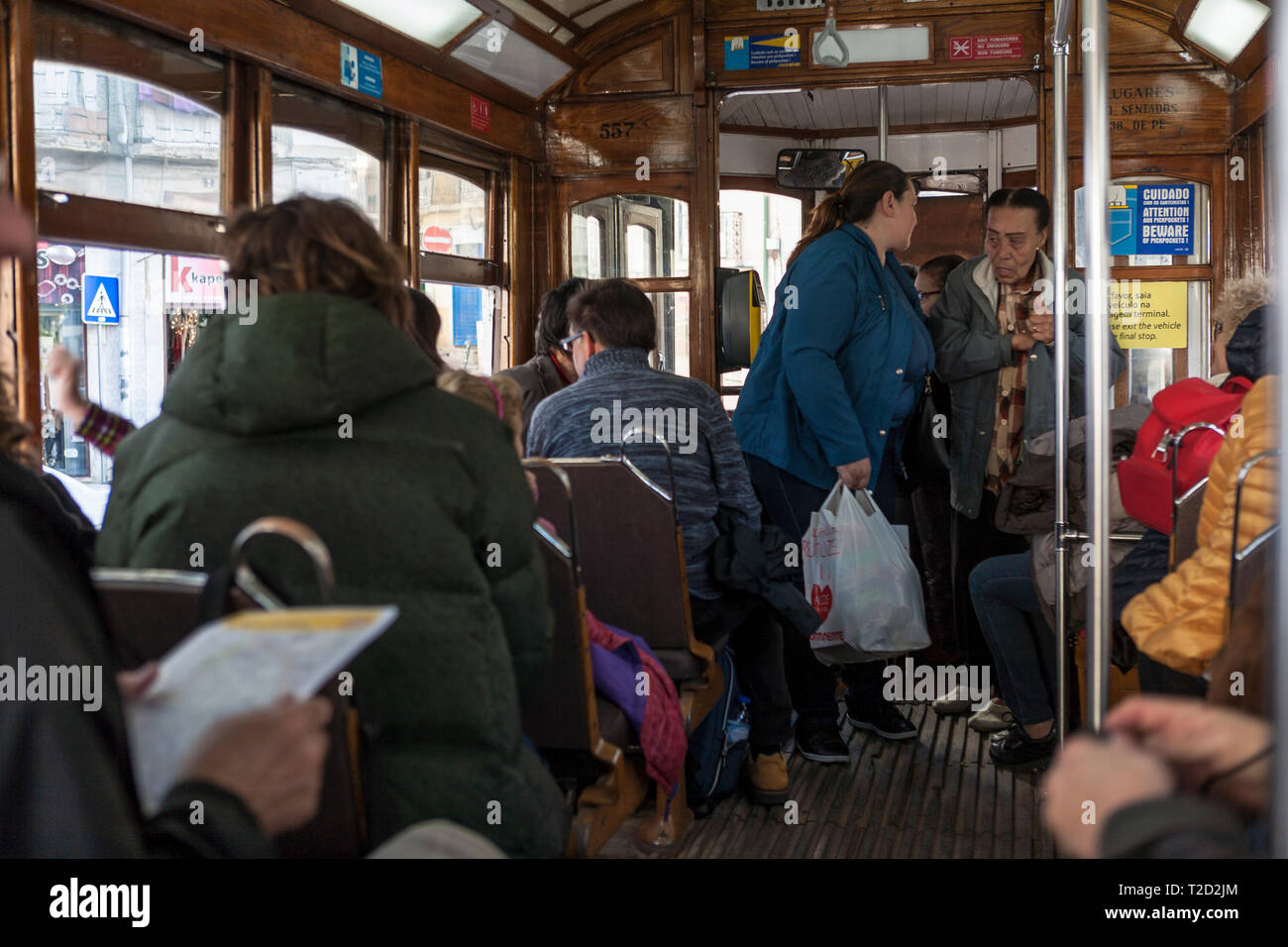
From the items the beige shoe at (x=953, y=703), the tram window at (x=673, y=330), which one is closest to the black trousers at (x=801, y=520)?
the beige shoe at (x=953, y=703)

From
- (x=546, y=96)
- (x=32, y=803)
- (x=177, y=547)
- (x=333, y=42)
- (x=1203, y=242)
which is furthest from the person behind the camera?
(x=546, y=96)

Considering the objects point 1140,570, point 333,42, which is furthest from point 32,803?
point 333,42

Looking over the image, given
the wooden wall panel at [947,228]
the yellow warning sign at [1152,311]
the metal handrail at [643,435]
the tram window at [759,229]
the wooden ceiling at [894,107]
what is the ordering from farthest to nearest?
the wooden wall panel at [947,228]
the tram window at [759,229]
the wooden ceiling at [894,107]
the yellow warning sign at [1152,311]
the metal handrail at [643,435]

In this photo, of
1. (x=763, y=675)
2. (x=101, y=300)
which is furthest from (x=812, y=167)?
(x=101, y=300)

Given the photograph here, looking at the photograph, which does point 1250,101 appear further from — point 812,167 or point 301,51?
point 301,51

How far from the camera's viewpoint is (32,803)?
3.23 feet

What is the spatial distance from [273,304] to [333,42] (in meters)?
2.84

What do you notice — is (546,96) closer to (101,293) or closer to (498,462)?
(101,293)

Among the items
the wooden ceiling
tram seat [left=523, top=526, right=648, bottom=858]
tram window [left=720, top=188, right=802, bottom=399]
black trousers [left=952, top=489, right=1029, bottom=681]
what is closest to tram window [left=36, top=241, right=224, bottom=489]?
tram seat [left=523, top=526, right=648, bottom=858]

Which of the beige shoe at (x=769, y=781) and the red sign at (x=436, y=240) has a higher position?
the red sign at (x=436, y=240)

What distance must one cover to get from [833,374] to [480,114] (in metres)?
2.25

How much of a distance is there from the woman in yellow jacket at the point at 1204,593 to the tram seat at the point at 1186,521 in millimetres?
433

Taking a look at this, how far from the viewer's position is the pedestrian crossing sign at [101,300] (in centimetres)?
275

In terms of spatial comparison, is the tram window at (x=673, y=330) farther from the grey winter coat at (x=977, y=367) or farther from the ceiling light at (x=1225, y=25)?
the ceiling light at (x=1225, y=25)
